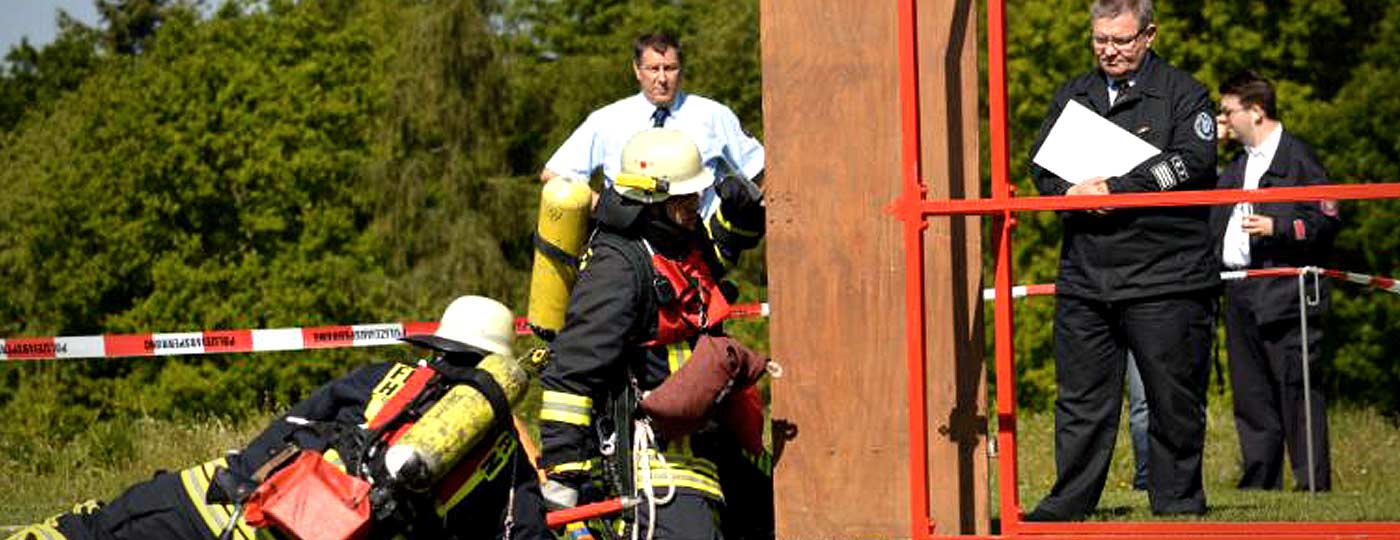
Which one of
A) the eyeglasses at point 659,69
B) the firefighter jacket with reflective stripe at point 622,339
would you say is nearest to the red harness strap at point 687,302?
the firefighter jacket with reflective stripe at point 622,339

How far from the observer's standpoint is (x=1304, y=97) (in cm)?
3869

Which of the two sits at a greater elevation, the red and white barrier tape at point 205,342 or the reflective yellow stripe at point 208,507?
the red and white barrier tape at point 205,342

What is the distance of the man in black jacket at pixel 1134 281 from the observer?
8070 mm

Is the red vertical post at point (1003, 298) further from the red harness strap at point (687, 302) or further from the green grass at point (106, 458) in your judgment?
the green grass at point (106, 458)

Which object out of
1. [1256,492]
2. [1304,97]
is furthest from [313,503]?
[1304,97]

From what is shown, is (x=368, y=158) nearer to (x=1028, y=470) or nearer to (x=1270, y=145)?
(x=1028, y=470)

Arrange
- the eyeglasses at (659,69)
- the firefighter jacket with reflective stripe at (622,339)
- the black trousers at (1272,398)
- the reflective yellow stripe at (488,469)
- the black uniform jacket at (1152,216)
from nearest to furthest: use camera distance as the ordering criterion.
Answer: the reflective yellow stripe at (488,469) < the firefighter jacket with reflective stripe at (622,339) < the black uniform jacket at (1152,216) < the eyeglasses at (659,69) < the black trousers at (1272,398)

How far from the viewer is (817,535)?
7.09 m

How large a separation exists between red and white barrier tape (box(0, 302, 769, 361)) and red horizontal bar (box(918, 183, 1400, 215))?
6.36 meters

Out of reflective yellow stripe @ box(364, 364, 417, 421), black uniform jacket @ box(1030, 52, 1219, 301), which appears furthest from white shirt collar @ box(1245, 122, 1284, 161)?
reflective yellow stripe @ box(364, 364, 417, 421)

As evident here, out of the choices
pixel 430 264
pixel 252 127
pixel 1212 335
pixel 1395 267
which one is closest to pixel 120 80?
pixel 252 127

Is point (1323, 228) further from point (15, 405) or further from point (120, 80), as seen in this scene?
point (120, 80)

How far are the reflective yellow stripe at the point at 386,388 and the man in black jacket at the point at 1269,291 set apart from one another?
5.22 meters

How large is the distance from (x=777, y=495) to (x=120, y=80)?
1933 inches
